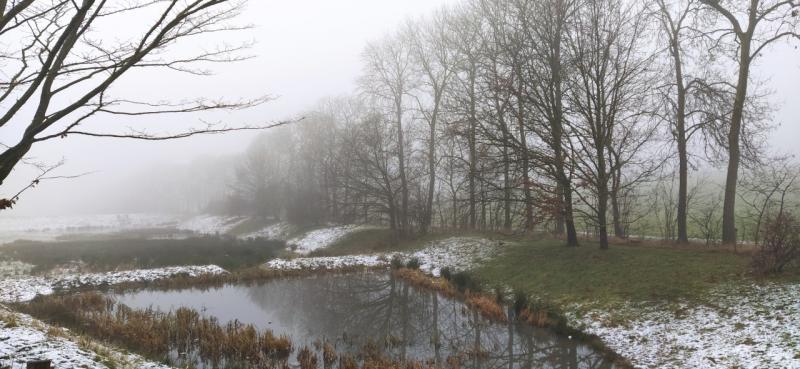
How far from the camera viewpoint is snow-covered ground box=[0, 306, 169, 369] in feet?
21.5

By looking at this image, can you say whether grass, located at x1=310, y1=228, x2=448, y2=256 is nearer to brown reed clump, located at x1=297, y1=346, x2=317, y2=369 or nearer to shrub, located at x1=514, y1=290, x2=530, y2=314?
shrub, located at x1=514, y1=290, x2=530, y2=314

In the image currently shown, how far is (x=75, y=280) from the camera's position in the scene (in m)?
17.8

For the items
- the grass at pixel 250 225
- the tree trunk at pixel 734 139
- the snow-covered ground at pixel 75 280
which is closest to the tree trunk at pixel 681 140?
the tree trunk at pixel 734 139

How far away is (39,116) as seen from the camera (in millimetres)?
4027

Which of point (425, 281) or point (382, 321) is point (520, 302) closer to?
point (382, 321)

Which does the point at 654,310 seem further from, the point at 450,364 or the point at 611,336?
the point at 450,364

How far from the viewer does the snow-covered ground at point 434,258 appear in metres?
19.9

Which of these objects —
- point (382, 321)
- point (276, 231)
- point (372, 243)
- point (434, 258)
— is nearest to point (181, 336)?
point (382, 321)

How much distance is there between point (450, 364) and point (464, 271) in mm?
9323

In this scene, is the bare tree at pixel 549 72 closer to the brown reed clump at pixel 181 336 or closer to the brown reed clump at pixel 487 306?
the brown reed clump at pixel 487 306

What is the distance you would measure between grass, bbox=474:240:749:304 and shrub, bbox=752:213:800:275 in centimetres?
57

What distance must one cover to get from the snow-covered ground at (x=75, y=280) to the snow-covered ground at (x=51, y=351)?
8.94 metres

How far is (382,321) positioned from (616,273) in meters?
7.06

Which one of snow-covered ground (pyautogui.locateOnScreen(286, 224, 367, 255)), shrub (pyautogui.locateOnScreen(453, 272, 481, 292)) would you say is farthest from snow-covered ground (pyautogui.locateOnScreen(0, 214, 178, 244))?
shrub (pyautogui.locateOnScreen(453, 272, 481, 292))
